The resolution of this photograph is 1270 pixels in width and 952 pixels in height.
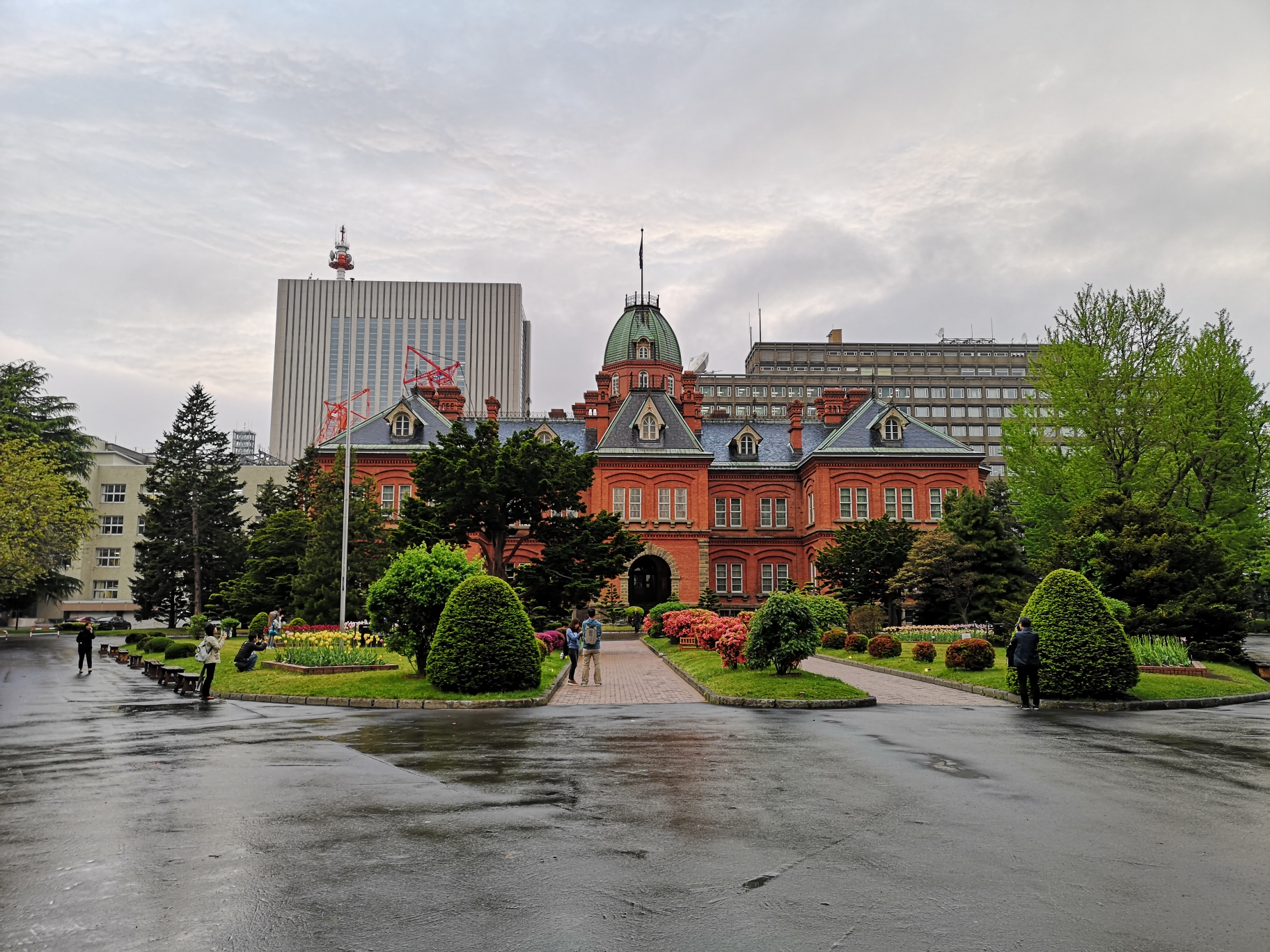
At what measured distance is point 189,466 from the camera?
65750 mm

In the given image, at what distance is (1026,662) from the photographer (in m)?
16.8

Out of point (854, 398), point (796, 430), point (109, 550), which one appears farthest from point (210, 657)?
point (109, 550)

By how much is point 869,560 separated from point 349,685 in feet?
83.6

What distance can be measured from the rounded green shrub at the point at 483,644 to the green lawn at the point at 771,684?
414 cm

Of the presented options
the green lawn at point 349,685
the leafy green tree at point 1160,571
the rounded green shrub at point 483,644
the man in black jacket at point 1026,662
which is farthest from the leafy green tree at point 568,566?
the man in black jacket at point 1026,662

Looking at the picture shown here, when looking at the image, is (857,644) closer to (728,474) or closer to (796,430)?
(728,474)

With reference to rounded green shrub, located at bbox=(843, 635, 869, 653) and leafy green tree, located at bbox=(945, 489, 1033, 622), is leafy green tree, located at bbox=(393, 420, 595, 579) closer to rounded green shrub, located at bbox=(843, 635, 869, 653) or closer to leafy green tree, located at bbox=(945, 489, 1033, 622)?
rounded green shrub, located at bbox=(843, 635, 869, 653)

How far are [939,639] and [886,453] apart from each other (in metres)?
23.1

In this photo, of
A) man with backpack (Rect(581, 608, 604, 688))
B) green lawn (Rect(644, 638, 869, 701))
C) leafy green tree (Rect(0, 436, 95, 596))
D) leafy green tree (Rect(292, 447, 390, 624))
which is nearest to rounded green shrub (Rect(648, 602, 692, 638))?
leafy green tree (Rect(292, 447, 390, 624))

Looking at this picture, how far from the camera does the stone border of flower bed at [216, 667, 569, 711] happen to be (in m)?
17.0

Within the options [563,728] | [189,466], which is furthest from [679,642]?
[189,466]

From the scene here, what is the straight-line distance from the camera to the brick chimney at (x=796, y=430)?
201 ft

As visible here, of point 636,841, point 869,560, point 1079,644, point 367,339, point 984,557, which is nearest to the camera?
point 636,841

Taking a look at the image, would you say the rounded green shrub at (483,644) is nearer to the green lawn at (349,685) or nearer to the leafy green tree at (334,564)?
the green lawn at (349,685)
